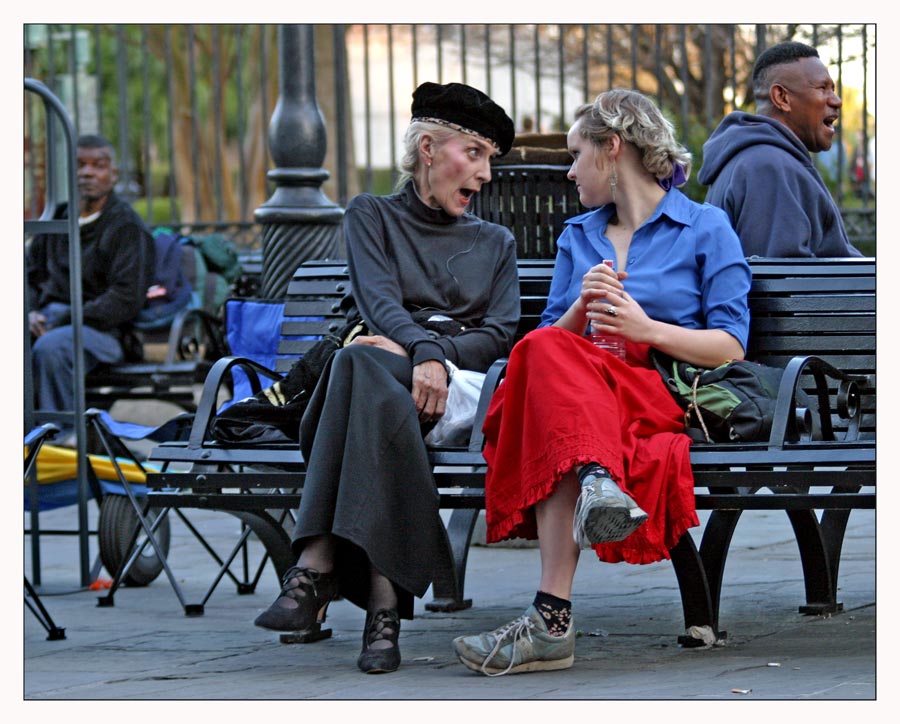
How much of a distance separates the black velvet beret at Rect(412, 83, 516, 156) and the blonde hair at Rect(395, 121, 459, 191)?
0.10ft

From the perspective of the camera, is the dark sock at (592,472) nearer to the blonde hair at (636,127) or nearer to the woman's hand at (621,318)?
the woman's hand at (621,318)

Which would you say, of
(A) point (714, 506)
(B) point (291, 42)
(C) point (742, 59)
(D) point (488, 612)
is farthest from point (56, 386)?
(C) point (742, 59)

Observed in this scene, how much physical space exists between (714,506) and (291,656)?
4.39ft

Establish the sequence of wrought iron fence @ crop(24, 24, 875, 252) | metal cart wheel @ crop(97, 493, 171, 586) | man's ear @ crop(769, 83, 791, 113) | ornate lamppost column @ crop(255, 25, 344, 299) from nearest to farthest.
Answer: man's ear @ crop(769, 83, 791, 113) < metal cart wheel @ crop(97, 493, 171, 586) < ornate lamppost column @ crop(255, 25, 344, 299) < wrought iron fence @ crop(24, 24, 875, 252)

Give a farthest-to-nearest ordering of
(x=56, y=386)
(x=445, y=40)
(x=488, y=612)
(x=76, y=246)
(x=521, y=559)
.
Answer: (x=445, y=40) < (x=56, y=386) < (x=521, y=559) < (x=76, y=246) < (x=488, y=612)

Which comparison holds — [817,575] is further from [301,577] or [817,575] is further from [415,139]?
[415,139]

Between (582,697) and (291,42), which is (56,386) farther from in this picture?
(582,697)

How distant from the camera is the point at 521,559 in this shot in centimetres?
710

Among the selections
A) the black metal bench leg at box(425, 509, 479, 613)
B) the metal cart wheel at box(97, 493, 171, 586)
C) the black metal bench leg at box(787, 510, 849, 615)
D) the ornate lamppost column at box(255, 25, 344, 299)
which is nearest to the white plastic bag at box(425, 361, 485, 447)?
the black metal bench leg at box(425, 509, 479, 613)

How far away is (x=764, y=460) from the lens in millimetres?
4637

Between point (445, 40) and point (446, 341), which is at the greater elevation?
point (445, 40)

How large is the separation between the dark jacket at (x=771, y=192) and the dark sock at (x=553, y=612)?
168cm

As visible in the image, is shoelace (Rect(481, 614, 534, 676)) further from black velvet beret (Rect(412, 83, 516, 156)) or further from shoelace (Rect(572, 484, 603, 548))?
black velvet beret (Rect(412, 83, 516, 156))

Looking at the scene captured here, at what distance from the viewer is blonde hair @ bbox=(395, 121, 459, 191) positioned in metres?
5.44
